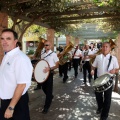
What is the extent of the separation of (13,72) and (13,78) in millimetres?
70

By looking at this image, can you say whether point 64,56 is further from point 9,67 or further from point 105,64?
point 9,67

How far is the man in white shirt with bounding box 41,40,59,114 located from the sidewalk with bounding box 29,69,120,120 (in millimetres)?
254

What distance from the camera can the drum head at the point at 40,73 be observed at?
4.48 m

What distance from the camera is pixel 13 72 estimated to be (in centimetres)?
253

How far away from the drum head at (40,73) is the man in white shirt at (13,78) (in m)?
1.76

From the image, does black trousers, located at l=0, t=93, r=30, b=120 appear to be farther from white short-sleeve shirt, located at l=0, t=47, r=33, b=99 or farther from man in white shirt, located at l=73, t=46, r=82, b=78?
man in white shirt, located at l=73, t=46, r=82, b=78

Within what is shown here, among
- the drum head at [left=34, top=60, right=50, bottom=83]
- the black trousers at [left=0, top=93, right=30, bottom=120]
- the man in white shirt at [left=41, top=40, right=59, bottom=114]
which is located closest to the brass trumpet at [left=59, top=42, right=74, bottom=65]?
the man in white shirt at [left=41, top=40, right=59, bottom=114]

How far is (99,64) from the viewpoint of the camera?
478 centimetres

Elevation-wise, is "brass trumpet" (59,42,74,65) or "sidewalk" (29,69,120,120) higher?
"brass trumpet" (59,42,74,65)

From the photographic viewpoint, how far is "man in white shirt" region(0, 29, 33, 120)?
2.50 m

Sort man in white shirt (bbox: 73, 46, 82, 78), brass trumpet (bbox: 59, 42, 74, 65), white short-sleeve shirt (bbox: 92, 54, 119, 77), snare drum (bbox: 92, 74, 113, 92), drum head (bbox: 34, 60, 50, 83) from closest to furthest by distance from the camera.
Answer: snare drum (bbox: 92, 74, 113, 92) < drum head (bbox: 34, 60, 50, 83) < white short-sleeve shirt (bbox: 92, 54, 119, 77) < brass trumpet (bbox: 59, 42, 74, 65) < man in white shirt (bbox: 73, 46, 82, 78)

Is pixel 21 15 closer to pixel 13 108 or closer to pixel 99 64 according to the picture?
pixel 99 64

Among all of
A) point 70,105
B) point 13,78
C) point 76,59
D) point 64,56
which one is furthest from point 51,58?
point 76,59

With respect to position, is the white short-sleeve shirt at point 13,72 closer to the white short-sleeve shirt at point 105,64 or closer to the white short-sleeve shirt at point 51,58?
the white short-sleeve shirt at point 105,64
